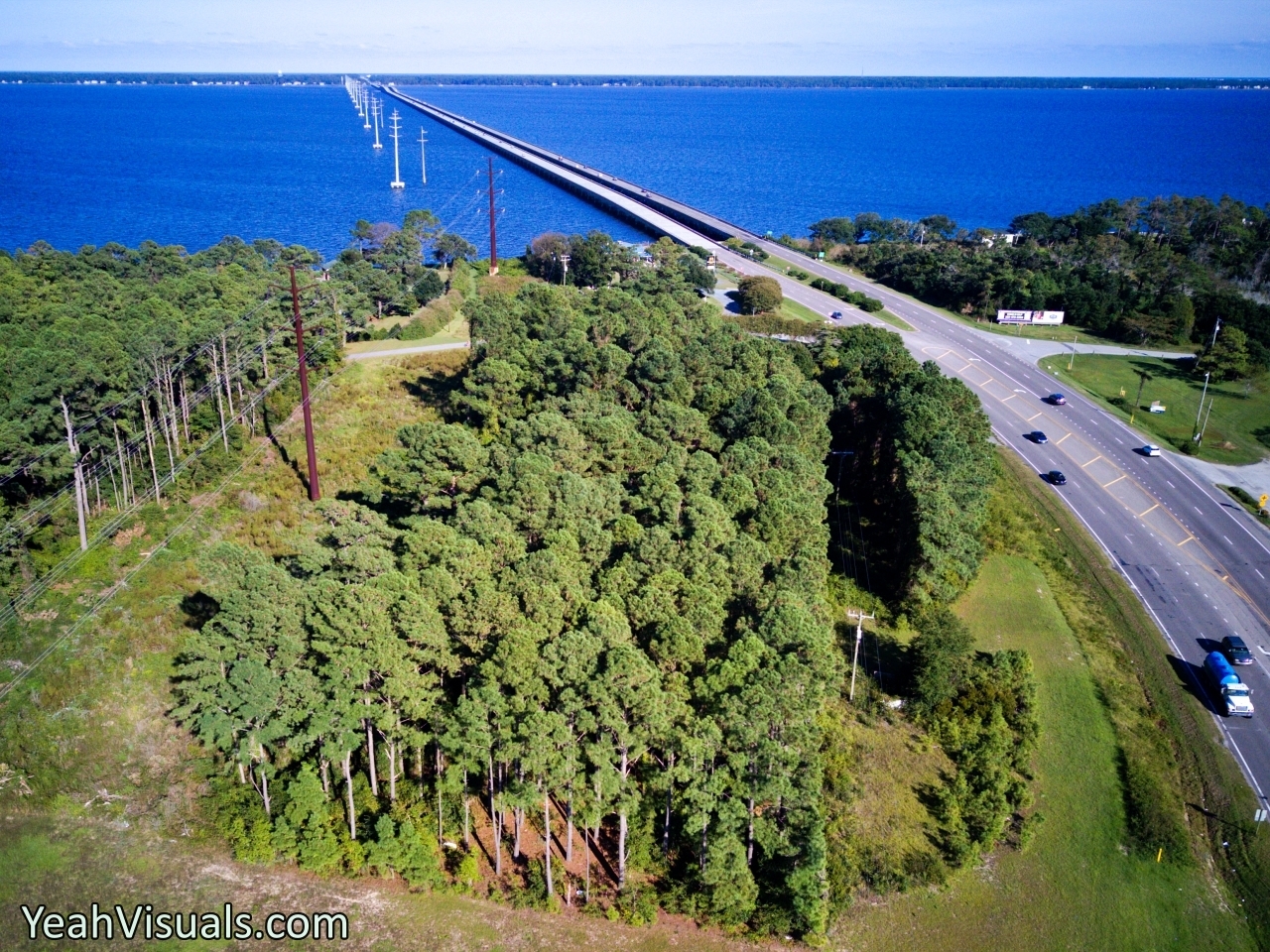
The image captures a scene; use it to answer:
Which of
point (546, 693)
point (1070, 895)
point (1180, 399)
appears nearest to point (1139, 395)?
point (1180, 399)

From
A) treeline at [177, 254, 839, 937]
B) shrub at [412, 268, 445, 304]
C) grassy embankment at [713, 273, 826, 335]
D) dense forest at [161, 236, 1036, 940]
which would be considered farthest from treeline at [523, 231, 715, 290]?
treeline at [177, 254, 839, 937]

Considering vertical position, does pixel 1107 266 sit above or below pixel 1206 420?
above

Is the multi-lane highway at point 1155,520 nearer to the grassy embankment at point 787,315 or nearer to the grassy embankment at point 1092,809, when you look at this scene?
the grassy embankment at point 1092,809

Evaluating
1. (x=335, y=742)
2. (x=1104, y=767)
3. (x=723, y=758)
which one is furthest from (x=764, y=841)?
(x=1104, y=767)

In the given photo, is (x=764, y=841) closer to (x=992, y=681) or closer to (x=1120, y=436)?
(x=992, y=681)

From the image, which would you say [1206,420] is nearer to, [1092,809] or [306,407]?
[1092,809]

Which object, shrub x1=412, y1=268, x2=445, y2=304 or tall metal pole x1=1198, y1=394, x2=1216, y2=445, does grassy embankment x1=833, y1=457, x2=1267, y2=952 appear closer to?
tall metal pole x1=1198, y1=394, x2=1216, y2=445

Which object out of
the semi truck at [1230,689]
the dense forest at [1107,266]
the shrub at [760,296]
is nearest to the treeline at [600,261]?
the shrub at [760,296]
